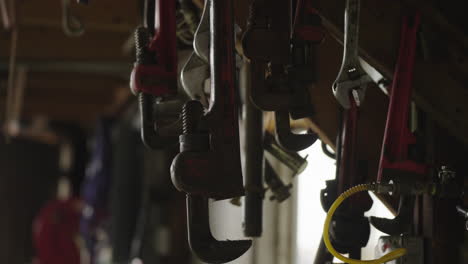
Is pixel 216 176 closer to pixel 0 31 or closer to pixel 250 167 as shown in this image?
pixel 250 167

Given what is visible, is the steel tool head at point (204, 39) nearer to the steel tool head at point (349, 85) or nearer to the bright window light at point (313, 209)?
the steel tool head at point (349, 85)

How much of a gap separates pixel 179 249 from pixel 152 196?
24 cm

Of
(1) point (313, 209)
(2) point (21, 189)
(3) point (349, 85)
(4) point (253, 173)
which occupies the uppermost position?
(3) point (349, 85)

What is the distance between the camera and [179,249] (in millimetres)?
2328

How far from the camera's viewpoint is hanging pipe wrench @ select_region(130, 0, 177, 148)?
74 cm

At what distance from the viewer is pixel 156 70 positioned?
75 cm

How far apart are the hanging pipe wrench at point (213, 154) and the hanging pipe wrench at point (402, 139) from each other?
14cm

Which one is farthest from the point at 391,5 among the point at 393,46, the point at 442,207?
the point at 442,207

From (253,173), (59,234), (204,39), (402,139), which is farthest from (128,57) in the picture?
(402,139)

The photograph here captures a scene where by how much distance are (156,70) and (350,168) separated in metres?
0.24

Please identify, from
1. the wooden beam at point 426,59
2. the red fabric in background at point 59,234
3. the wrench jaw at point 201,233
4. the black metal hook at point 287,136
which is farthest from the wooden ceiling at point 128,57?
the red fabric in background at point 59,234

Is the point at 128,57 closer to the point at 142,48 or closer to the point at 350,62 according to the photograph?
the point at 142,48

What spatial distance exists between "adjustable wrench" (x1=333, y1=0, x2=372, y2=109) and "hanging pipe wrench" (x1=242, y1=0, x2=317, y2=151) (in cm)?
5

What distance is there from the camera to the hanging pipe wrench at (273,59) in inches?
25.2
